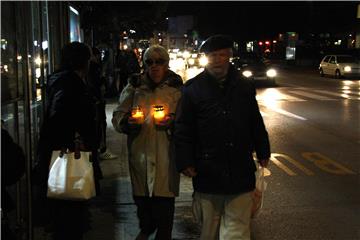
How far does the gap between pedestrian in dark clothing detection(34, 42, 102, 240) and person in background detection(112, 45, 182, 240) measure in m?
0.42

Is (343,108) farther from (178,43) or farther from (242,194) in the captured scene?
(178,43)

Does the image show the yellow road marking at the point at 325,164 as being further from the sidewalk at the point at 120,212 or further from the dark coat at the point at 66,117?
the dark coat at the point at 66,117

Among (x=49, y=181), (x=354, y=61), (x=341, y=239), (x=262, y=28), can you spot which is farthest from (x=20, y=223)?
(x=262, y=28)

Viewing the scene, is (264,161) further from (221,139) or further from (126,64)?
(126,64)

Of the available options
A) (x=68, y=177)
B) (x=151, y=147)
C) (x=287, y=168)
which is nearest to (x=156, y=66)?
(x=151, y=147)

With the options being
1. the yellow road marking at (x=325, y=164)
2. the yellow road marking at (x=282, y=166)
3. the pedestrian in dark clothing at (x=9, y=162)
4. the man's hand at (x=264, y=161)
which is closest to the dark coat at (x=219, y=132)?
the man's hand at (x=264, y=161)

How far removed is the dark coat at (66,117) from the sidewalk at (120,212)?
56.0 inches

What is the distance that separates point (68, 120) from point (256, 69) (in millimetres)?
22505

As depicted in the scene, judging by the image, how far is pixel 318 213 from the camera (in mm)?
5949

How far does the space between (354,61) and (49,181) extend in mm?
28255

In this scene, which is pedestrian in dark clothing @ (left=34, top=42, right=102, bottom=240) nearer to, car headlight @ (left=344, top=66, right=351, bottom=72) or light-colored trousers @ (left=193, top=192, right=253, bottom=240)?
light-colored trousers @ (left=193, top=192, right=253, bottom=240)

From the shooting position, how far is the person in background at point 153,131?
14.6 feet

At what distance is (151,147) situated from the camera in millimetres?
4484

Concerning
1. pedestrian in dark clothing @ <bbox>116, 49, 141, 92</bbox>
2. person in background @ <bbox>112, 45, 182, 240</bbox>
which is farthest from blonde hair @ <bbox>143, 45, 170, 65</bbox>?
pedestrian in dark clothing @ <bbox>116, 49, 141, 92</bbox>
